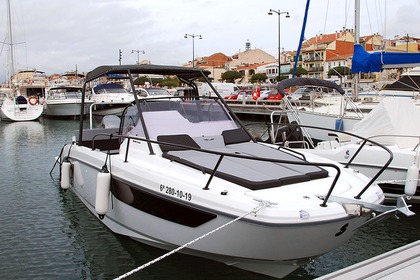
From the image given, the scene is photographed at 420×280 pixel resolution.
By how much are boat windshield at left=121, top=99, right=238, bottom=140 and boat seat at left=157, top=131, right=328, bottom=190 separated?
0.36 meters

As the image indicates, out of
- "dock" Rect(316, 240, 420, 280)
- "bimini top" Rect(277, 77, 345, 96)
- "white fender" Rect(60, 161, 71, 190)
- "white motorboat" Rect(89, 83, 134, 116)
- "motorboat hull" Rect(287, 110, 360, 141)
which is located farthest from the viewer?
Answer: "white motorboat" Rect(89, 83, 134, 116)

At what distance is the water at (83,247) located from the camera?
505 centimetres

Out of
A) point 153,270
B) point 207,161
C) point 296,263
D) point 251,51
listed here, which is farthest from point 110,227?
point 251,51

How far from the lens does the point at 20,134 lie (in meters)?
22.7

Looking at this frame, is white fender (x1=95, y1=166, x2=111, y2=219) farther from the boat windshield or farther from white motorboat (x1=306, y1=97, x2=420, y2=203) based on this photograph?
white motorboat (x1=306, y1=97, x2=420, y2=203)

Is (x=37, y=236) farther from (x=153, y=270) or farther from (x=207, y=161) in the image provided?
(x=207, y=161)

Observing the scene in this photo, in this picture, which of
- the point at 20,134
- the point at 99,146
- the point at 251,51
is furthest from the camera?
the point at 251,51

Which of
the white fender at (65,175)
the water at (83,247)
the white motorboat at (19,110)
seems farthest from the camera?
the white motorboat at (19,110)

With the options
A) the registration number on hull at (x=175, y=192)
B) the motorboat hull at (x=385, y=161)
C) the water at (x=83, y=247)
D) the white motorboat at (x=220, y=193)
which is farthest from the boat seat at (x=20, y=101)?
the registration number on hull at (x=175, y=192)

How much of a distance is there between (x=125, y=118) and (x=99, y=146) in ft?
4.92

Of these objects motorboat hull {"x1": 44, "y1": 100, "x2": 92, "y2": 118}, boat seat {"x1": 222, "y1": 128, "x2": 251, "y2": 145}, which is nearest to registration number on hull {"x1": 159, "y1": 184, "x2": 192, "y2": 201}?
boat seat {"x1": 222, "y1": 128, "x2": 251, "y2": 145}

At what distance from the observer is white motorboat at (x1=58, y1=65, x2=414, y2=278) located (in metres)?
3.76

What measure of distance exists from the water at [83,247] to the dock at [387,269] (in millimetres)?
1833

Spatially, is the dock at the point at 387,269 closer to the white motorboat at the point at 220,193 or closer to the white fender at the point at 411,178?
the white motorboat at the point at 220,193
